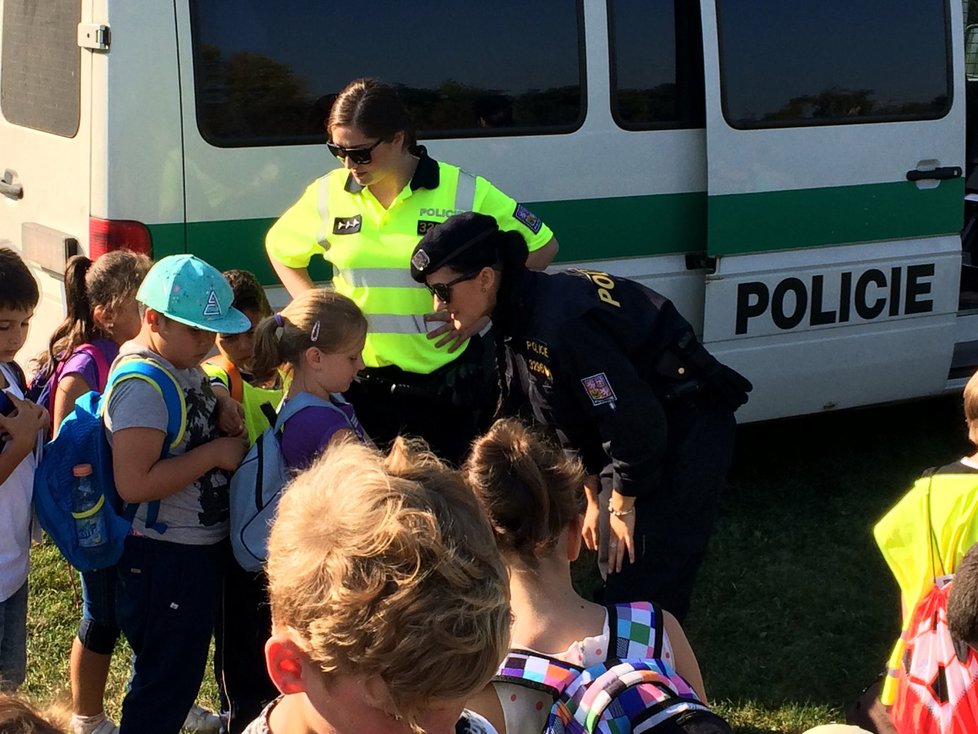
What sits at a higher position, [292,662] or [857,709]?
[292,662]

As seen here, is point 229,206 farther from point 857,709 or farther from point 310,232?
point 857,709

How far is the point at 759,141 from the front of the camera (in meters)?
4.52

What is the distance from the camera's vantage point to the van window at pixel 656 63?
4.29 metres

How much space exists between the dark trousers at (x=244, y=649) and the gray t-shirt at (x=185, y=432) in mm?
187

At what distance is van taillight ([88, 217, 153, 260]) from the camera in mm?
3523

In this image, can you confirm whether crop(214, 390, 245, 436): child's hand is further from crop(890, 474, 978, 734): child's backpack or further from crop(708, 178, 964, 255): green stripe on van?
crop(708, 178, 964, 255): green stripe on van

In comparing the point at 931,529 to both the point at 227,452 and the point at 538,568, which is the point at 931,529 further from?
the point at 227,452

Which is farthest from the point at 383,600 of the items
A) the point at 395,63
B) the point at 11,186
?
the point at 11,186

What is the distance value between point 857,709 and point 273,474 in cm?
148

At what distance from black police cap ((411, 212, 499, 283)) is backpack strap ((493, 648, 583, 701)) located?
122 centimetres

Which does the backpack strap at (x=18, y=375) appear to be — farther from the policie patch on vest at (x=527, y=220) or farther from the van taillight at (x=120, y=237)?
the policie patch on vest at (x=527, y=220)

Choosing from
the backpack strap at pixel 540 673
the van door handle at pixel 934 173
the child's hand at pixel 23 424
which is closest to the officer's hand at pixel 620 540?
the backpack strap at pixel 540 673

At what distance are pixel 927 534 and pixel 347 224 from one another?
6.14 ft

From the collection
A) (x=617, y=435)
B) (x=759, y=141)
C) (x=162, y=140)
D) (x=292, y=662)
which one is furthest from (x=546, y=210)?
(x=292, y=662)
